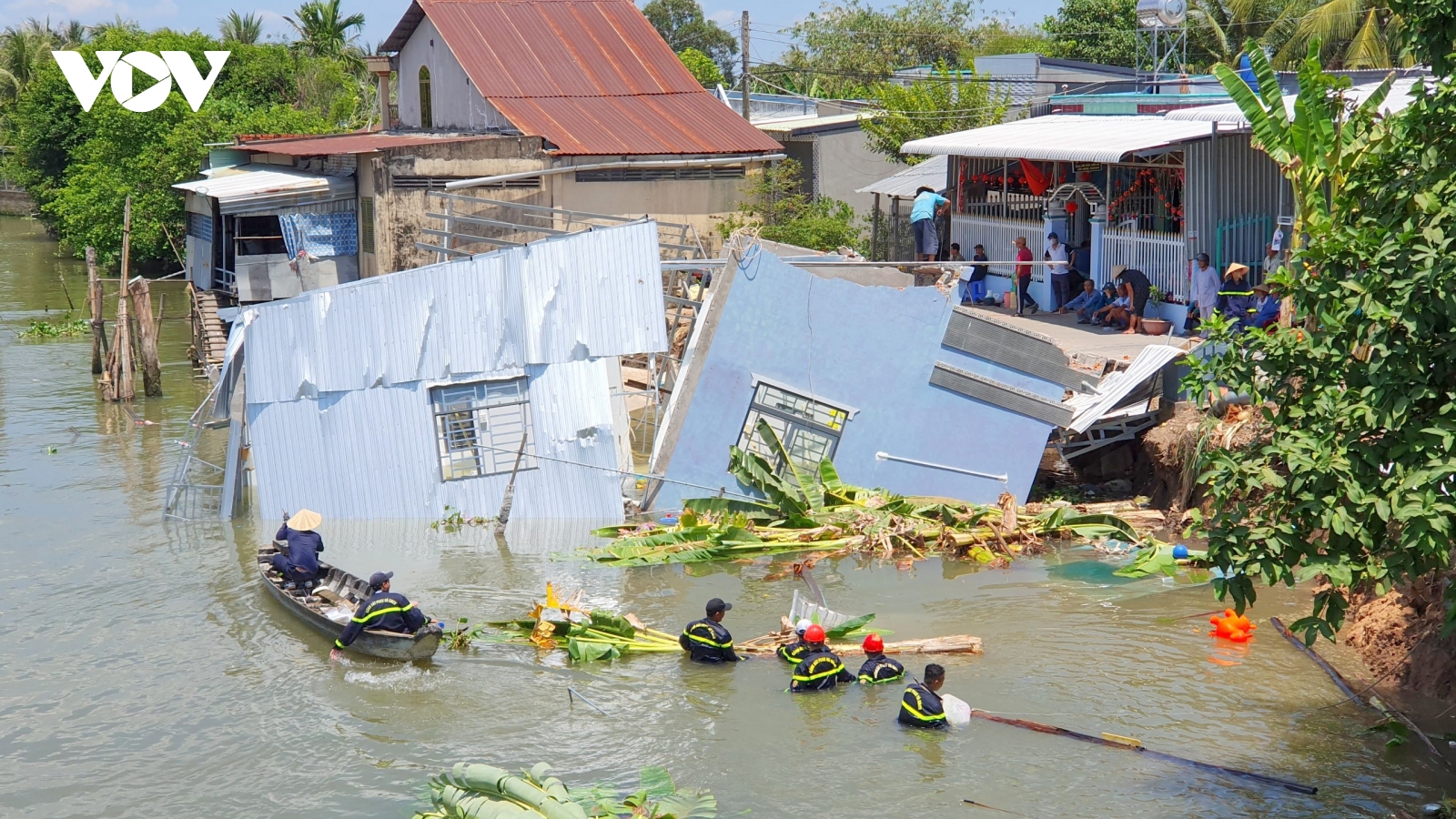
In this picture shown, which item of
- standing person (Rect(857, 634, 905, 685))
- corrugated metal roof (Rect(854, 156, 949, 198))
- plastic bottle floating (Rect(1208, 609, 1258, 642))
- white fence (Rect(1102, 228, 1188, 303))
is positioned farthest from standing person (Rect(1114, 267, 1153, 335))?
standing person (Rect(857, 634, 905, 685))

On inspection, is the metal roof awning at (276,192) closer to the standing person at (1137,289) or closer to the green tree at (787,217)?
the green tree at (787,217)

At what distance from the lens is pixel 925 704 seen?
484 inches

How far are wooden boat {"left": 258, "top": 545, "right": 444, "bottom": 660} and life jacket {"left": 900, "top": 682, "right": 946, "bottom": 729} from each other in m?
5.04

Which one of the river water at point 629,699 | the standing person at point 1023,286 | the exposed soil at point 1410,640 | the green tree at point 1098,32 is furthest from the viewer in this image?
the green tree at point 1098,32

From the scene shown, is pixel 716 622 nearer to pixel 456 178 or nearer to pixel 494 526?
pixel 494 526

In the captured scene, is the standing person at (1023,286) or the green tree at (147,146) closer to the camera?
the standing person at (1023,286)

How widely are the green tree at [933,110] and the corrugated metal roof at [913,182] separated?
1.85 metres

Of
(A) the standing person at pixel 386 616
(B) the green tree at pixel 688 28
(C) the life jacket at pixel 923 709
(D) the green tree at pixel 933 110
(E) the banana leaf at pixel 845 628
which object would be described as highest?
(B) the green tree at pixel 688 28

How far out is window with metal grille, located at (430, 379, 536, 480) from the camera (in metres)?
19.5

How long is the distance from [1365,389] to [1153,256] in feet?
49.6

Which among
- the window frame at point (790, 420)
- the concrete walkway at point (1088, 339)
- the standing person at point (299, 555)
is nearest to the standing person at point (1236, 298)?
the concrete walkway at point (1088, 339)

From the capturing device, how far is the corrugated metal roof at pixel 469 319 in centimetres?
1928

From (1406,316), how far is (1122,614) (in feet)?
25.2

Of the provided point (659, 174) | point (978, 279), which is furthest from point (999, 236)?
point (659, 174)
